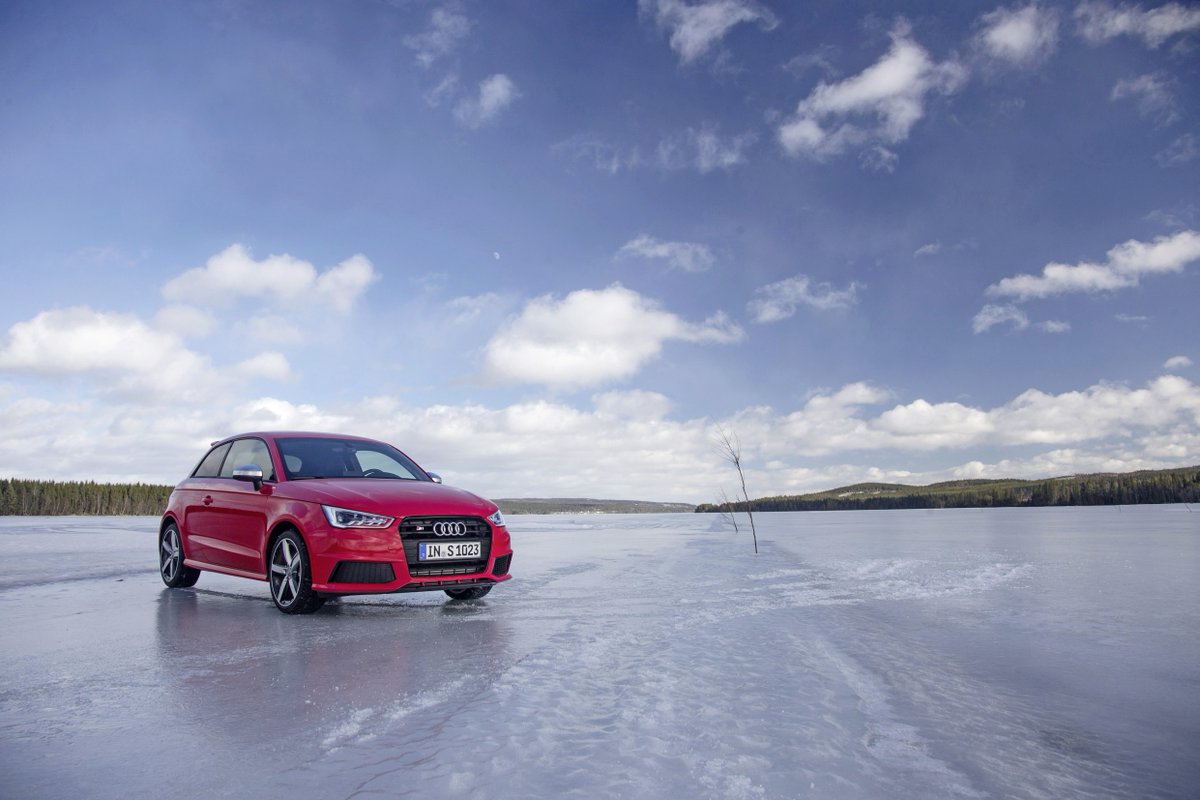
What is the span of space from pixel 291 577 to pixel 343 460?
1.64m

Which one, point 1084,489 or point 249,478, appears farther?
point 1084,489

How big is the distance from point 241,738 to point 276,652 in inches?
84.8

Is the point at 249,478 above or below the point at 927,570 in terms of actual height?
above

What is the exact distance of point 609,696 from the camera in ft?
12.4

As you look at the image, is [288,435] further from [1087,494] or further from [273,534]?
[1087,494]

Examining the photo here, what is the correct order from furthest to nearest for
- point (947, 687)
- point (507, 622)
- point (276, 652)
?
point (507, 622) → point (276, 652) → point (947, 687)

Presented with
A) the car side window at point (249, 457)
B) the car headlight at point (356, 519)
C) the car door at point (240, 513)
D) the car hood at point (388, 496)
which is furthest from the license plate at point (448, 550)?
the car side window at point (249, 457)

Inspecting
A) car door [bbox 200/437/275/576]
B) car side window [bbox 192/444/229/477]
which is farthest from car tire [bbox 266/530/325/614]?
car side window [bbox 192/444/229/477]

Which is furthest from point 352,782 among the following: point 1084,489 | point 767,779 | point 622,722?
point 1084,489

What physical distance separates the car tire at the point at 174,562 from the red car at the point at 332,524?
3.7 inches

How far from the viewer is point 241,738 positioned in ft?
10.4

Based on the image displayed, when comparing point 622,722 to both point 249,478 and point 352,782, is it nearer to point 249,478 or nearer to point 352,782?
point 352,782

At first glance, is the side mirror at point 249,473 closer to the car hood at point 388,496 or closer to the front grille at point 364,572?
the car hood at point 388,496

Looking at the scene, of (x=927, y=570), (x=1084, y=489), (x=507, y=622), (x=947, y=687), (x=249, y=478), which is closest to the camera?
(x=947, y=687)
